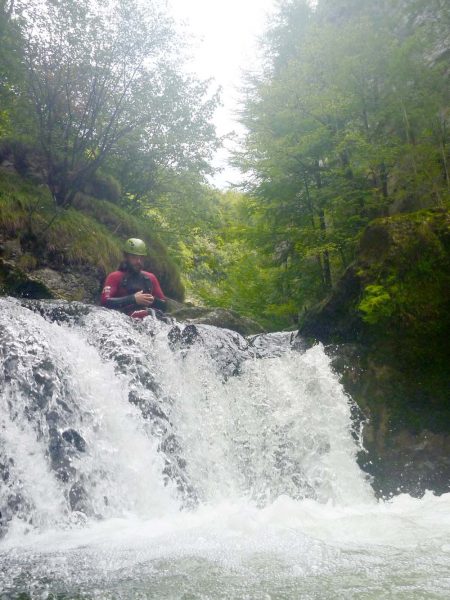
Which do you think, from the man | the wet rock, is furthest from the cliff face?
the man

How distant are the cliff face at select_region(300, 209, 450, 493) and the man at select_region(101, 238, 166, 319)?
2645 millimetres

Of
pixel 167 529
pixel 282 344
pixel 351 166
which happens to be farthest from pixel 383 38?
pixel 167 529

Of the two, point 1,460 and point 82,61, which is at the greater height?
point 82,61

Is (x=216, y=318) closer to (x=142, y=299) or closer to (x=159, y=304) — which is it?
(x=159, y=304)

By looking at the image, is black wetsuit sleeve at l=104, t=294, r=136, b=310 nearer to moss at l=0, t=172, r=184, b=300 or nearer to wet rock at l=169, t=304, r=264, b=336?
wet rock at l=169, t=304, r=264, b=336

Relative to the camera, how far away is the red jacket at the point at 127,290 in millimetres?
7395

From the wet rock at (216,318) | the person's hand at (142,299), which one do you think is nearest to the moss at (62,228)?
the wet rock at (216,318)

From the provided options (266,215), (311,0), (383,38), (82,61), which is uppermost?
(311,0)

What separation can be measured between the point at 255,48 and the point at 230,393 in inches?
658

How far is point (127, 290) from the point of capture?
7832mm

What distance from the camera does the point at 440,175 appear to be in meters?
9.82

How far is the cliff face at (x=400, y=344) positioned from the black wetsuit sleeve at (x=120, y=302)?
2765 millimetres

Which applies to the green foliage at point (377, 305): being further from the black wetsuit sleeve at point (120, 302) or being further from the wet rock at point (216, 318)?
the black wetsuit sleeve at point (120, 302)

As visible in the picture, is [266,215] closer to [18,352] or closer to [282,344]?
[282,344]
